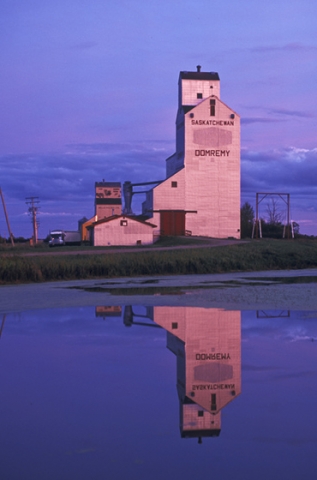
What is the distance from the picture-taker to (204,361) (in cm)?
998

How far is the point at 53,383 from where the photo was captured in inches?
351

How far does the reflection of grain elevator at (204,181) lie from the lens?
194ft

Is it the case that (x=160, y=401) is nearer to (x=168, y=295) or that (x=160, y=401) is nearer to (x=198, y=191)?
(x=168, y=295)

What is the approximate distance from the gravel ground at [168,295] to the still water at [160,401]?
3.72 metres

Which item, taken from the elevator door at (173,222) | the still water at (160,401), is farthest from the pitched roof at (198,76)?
the still water at (160,401)

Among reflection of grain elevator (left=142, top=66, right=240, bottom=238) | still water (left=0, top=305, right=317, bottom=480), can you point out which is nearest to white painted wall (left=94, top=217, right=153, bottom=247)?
reflection of grain elevator (left=142, top=66, right=240, bottom=238)

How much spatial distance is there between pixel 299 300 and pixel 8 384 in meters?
10.6

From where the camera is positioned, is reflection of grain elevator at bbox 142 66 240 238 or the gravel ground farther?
reflection of grain elevator at bbox 142 66 240 238

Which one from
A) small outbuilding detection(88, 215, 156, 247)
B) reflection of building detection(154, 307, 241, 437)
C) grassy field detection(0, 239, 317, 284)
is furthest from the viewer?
small outbuilding detection(88, 215, 156, 247)

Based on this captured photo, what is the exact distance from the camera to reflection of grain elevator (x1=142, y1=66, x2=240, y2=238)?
59062 mm

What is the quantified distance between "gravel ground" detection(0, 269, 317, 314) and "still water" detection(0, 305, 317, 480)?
12.2ft

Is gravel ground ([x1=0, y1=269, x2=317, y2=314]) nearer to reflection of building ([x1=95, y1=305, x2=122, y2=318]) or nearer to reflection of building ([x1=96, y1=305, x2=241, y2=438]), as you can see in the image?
reflection of building ([x1=95, y1=305, x2=122, y2=318])

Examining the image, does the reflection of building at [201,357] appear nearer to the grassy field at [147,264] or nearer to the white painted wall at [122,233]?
the grassy field at [147,264]

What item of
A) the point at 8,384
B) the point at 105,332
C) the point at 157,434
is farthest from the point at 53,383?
the point at 105,332
